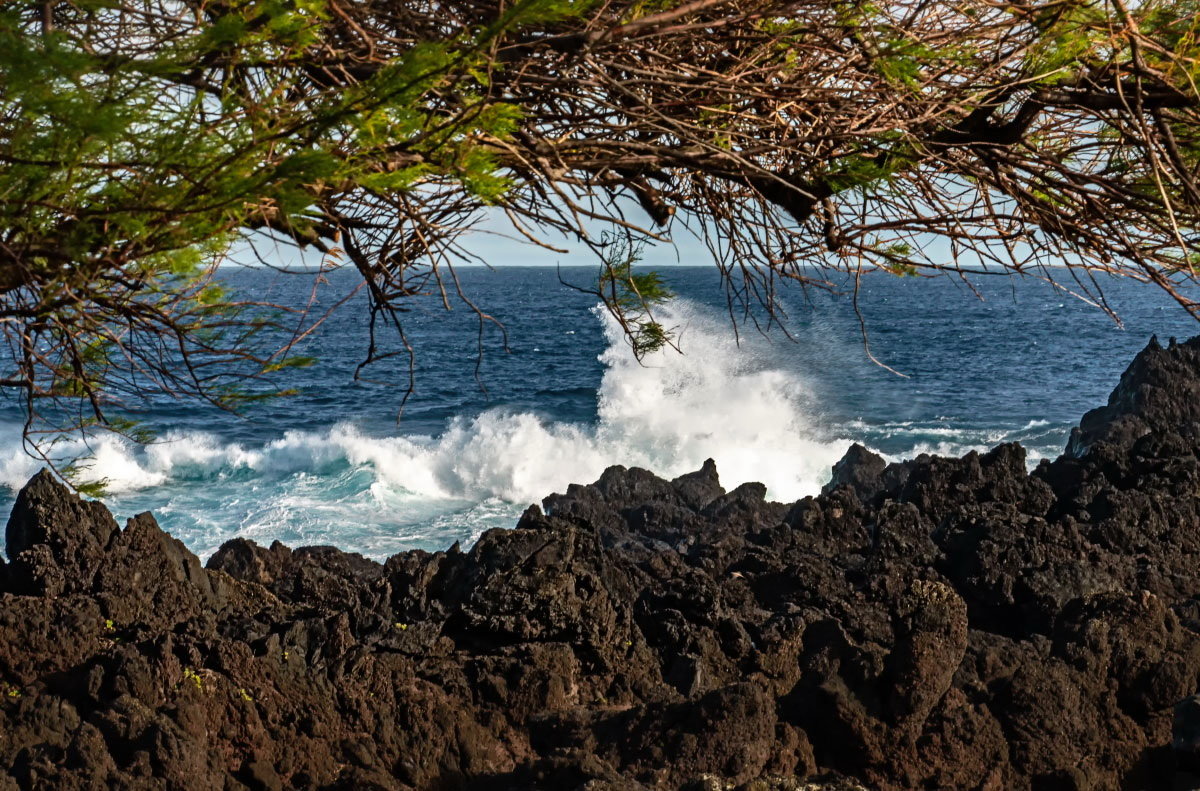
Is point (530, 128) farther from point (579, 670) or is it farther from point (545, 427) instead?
point (545, 427)

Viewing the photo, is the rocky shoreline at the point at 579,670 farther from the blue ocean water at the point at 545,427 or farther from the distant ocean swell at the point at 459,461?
the distant ocean swell at the point at 459,461

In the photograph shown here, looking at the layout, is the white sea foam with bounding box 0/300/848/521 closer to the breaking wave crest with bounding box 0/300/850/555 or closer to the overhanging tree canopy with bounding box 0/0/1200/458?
the breaking wave crest with bounding box 0/300/850/555

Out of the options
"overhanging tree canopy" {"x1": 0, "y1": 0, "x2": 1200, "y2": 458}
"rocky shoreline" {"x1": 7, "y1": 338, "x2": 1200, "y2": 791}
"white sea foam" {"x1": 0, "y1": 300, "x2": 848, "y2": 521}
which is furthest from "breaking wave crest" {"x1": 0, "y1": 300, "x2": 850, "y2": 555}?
"overhanging tree canopy" {"x1": 0, "y1": 0, "x2": 1200, "y2": 458}

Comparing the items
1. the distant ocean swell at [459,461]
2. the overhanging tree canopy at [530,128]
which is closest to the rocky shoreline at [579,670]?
the overhanging tree canopy at [530,128]

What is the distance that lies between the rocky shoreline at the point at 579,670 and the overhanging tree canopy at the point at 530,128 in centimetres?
174

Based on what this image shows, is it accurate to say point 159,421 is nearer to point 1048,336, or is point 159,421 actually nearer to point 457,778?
point 457,778

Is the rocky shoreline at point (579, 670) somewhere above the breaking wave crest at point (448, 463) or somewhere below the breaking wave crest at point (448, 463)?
above

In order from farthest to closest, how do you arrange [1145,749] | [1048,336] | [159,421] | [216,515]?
1. [1048,336]
2. [159,421]
3. [216,515]
4. [1145,749]

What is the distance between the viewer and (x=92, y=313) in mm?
2627

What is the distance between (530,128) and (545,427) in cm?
2325

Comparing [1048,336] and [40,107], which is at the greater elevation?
[40,107]

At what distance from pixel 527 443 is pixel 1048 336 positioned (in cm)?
3069

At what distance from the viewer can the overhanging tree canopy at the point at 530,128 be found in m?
1.88

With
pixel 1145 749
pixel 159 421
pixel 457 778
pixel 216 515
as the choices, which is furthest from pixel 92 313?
pixel 159 421
